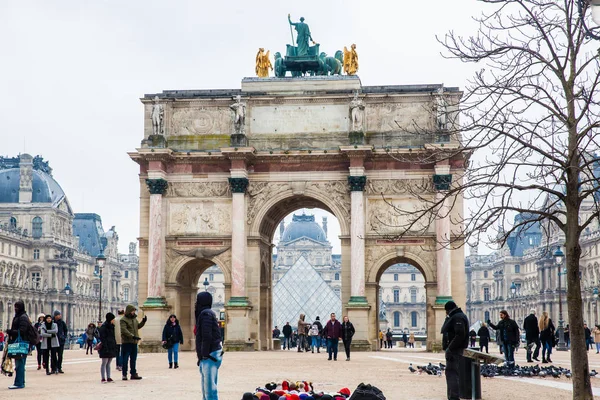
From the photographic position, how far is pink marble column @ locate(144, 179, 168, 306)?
40.1 meters

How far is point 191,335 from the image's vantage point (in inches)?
1657

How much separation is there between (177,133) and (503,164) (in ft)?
93.0

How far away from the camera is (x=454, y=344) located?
15.8 meters

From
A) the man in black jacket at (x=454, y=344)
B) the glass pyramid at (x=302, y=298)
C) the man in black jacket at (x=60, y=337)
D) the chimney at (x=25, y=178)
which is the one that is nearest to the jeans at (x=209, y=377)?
the man in black jacket at (x=454, y=344)

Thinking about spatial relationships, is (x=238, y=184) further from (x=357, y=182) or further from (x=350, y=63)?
(x=350, y=63)

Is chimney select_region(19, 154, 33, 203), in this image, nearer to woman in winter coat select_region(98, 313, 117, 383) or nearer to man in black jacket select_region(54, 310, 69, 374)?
man in black jacket select_region(54, 310, 69, 374)

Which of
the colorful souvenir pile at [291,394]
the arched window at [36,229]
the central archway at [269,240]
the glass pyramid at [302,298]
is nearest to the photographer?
the colorful souvenir pile at [291,394]

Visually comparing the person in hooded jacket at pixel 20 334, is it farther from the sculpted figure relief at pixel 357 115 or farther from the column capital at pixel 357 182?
the sculpted figure relief at pixel 357 115

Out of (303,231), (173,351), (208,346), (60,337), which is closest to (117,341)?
(60,337)

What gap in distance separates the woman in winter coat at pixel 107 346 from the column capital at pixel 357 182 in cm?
1953

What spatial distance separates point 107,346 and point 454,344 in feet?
27.8

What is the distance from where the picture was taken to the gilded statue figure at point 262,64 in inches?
1676

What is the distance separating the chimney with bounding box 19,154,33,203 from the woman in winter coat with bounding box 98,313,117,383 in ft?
328

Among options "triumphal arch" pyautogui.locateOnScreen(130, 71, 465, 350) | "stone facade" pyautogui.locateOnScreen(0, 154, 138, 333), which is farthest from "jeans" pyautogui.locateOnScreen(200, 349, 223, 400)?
"stone facade" pyautogui.locateOnScreen(0, 154, 138, 333)
